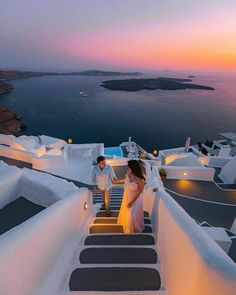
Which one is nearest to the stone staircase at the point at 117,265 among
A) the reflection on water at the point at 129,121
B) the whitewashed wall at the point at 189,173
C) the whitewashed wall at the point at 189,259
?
the whitewashed wall at the point at 189,259

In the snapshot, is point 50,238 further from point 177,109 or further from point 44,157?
point 177,109

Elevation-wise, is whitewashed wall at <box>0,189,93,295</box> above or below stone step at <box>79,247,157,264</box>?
above

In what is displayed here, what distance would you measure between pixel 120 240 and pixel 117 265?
0.67 m

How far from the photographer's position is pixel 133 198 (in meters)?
3.75

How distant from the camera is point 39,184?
499cm

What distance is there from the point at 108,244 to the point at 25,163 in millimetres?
10207

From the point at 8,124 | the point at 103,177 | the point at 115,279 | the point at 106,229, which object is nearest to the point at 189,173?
the point at 103,177

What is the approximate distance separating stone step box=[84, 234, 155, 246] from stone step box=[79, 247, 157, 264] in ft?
0.89

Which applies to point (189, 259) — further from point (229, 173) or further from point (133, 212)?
point (229, 173)

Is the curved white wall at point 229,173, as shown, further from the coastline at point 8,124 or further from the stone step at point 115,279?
the coastline at point 8,124

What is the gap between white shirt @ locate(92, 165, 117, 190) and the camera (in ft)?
16.5

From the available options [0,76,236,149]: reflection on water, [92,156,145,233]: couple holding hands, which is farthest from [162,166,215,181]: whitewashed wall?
[0,76,236,149]: reflection on water

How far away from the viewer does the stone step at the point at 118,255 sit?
9.64ft

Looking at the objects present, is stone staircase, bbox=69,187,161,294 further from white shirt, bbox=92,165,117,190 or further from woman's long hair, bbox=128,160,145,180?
white shirt, bbox=92,165,117,190
